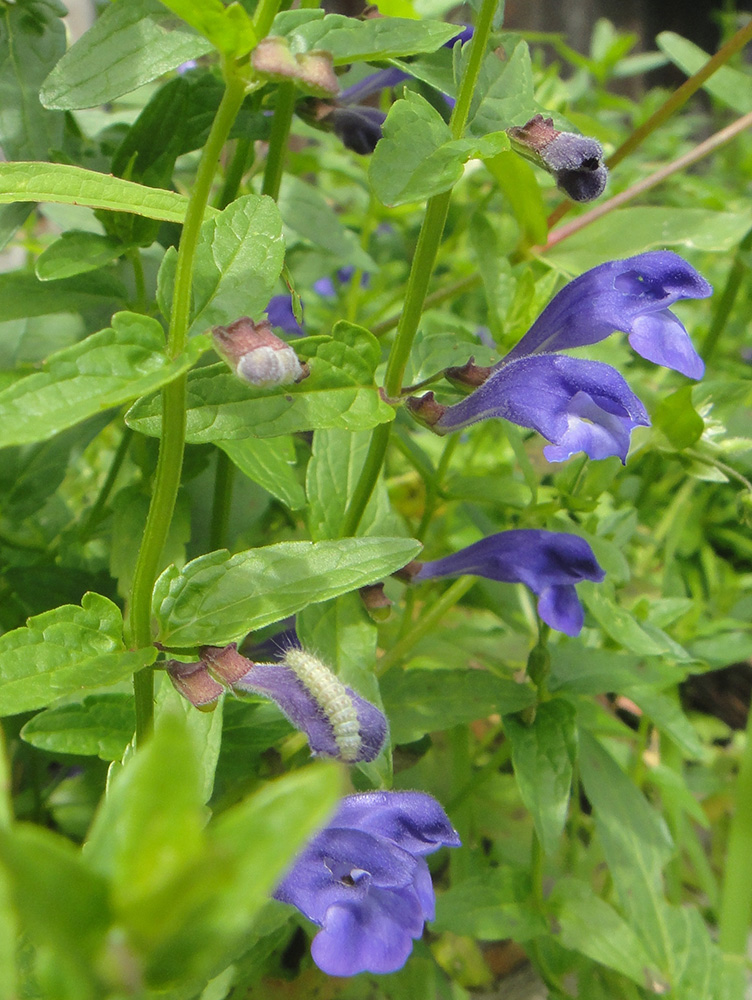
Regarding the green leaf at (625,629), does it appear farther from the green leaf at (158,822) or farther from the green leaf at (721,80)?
the green leaf at (721,80)

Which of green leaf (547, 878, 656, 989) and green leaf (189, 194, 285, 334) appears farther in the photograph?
green leaf (547, 878, 656, 989)

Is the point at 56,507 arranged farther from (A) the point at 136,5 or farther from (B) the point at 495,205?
(B) the point at 495,205

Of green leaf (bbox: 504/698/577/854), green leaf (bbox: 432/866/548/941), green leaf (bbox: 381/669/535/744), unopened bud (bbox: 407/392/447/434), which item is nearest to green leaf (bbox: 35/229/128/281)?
unopened bud (bbox: 407/392/447/434)

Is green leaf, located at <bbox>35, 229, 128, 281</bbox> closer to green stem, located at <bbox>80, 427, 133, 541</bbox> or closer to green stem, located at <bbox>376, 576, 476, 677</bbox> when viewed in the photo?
green stem, located at <bbox>80, 427, 133, 541</bbox>

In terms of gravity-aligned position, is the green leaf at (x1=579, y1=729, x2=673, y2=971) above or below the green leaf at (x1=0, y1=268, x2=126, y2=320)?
below

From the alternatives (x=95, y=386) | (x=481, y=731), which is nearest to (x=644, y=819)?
(x=481, y=731)

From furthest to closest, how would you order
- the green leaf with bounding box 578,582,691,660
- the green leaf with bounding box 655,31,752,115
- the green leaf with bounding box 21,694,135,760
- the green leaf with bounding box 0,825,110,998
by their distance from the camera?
the green leaf with bounding box 655,31,752,115 < the green leaf with bounding box 578,582,691,660 < the green leaf with bounding box 21,694,135,760 < the green leaf with bounding box 0,825,110,998

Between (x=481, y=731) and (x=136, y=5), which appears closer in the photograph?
(x=136, y=5)
